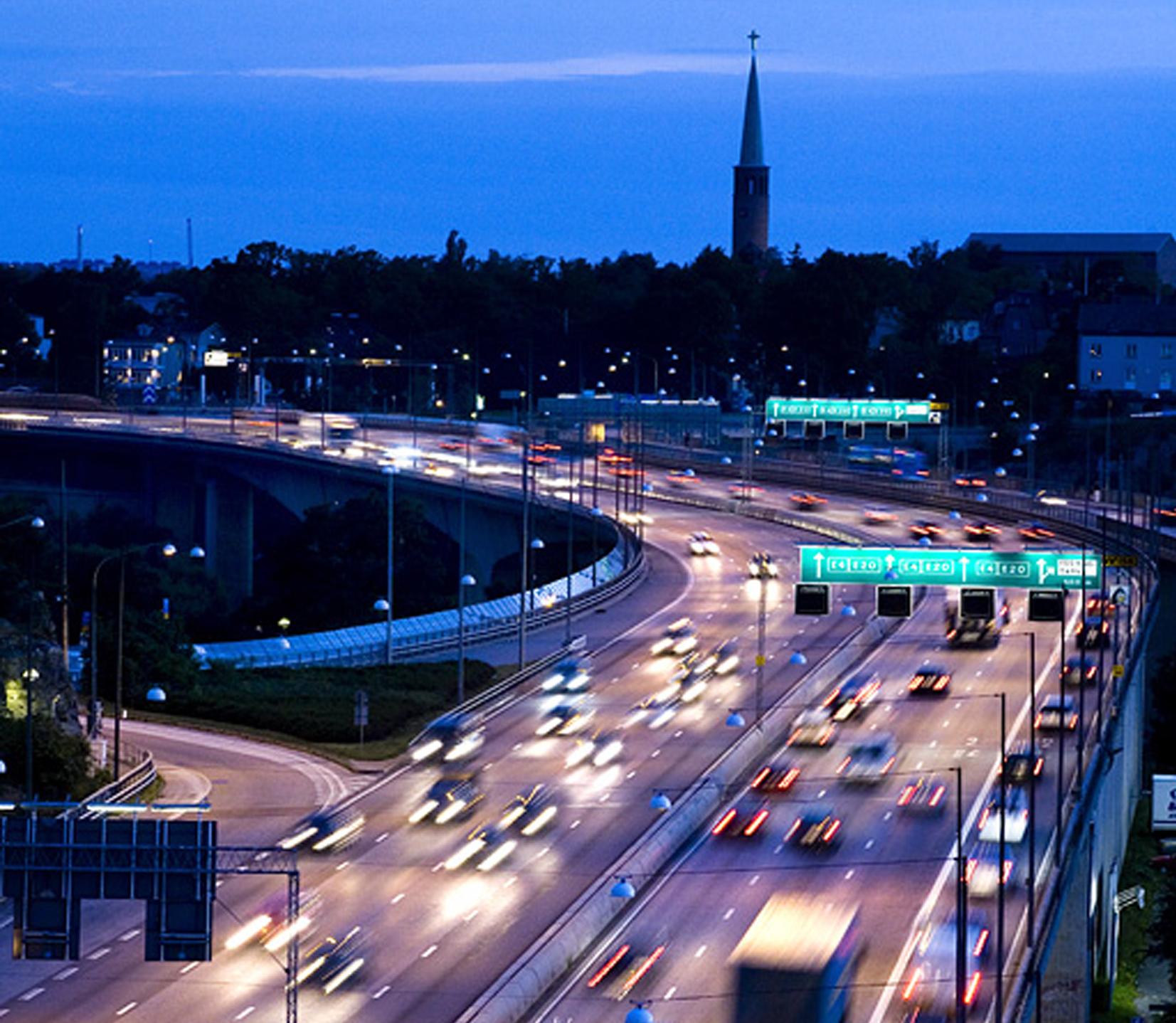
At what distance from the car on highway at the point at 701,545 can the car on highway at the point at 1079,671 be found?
3154 cm

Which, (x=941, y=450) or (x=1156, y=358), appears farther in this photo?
(x=1156, y=358)

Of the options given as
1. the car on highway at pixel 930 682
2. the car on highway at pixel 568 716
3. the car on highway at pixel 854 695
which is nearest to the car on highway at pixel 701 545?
the car on highway at pixel 930 682

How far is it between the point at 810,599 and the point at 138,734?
64.9ft

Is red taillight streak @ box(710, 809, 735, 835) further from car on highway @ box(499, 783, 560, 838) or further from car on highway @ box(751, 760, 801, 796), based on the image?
car on highway @ box(499, 783, 560, 838)

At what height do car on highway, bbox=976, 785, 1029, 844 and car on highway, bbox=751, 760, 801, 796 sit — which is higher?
car on highway, bbox=976, 785, 1029, 844

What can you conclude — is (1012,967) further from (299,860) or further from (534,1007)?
(299,860)

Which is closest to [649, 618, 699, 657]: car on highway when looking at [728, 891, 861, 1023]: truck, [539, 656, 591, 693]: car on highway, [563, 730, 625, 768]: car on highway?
[539, 656, 591, 693]: car on highway

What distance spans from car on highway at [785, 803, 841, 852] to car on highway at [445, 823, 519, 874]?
6735mm

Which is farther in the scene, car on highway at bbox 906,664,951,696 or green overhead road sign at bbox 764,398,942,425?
green overhead road sign at bbox 764,398,942,425

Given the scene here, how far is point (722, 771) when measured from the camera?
224 ft

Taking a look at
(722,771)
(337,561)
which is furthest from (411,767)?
(337,561)

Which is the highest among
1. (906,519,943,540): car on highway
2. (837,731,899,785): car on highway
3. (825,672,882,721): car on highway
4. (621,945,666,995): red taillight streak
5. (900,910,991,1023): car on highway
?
(906,519,943,540): car on highway

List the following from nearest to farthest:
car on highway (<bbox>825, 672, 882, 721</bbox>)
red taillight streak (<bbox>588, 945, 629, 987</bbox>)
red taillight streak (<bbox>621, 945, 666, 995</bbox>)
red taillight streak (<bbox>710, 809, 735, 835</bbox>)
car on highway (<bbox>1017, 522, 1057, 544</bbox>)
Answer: red taillight streak (<bbox>621, 945, 666, 995</bbox>), red taillight streak (<bbox>588, 945, 629, 987</bbox>), red taillight streak (<bbox>710, 809, 735, 835</bbox>), car on highway (<bbox>825, 672, 882, 721</bbox>), car on highway (<bbox>1017, 522, 1057, 544</bbox>)

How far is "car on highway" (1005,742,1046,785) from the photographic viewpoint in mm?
68250
